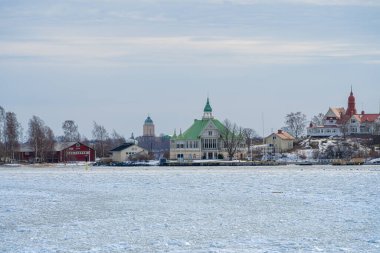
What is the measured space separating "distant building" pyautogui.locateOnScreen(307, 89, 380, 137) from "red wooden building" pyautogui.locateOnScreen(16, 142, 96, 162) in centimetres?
3882

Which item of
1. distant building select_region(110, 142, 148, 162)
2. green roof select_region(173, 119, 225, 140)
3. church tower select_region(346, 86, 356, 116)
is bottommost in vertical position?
distant building select_region(110, 142, 148, 162)

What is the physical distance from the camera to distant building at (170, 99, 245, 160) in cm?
10681

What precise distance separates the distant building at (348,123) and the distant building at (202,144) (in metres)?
21.9

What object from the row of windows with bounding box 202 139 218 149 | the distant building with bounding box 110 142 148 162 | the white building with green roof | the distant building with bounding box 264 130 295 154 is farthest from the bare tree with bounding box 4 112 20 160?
the distant building with bounding box 264 130 295 154

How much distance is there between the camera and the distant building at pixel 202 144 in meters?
107

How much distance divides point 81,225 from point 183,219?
10.7ft

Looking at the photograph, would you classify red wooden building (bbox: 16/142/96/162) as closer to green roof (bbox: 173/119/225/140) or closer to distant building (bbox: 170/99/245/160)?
distant building (bbox: 170/99/245/160)

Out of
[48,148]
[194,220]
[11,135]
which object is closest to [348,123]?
[48,148]

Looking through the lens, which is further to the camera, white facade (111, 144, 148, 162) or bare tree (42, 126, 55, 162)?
white facade (111, 144, 148, 162)

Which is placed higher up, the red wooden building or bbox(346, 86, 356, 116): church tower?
bbox(346, 86, 356, 116): church tower

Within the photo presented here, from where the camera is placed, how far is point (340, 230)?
20.9 meters

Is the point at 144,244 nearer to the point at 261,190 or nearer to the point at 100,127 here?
the point at 261,190

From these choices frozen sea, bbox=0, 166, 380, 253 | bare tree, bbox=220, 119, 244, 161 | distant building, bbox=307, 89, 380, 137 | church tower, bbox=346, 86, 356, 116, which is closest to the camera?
frozen sea, bbox=0, 166, 380, 253

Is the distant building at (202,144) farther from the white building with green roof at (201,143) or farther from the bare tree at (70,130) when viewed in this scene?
the bare tree at (70,130)
